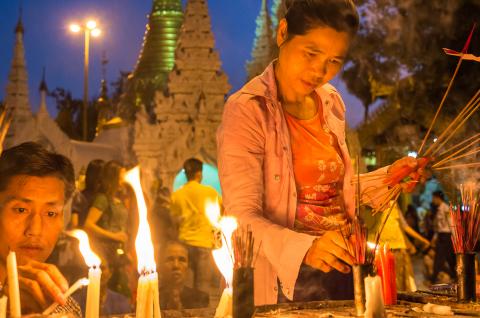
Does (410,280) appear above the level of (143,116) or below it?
below

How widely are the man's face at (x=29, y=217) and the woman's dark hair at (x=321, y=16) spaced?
3.74 feet

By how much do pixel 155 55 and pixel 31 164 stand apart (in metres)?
25.6

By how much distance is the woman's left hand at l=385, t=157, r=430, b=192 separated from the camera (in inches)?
102

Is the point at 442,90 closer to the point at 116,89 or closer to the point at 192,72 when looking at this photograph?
the point at 192,72

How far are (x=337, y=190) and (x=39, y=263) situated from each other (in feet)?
4.01

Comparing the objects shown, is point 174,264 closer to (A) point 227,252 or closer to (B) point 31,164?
(B) point 31,164

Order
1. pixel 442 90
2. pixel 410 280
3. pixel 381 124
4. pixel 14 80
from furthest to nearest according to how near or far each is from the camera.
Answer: pixel 14 80, pixel 381 124, pixel 442 90, pixel 410 280

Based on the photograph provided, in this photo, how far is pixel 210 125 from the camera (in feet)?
60.8

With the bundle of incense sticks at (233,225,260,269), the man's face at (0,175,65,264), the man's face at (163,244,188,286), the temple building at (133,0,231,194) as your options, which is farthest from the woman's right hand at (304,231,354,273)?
the temple building at (133,0,231,194)

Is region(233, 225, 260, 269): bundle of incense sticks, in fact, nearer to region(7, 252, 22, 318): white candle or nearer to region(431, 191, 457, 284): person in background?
region(7, 252, 22, 318): white candle

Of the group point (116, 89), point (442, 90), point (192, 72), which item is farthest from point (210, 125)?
point (116, 89)

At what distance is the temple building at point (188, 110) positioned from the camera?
18250 millimetres

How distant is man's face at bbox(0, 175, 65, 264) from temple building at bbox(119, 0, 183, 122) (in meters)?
24.7

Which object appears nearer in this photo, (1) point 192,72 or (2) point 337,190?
(2) point 337,190
